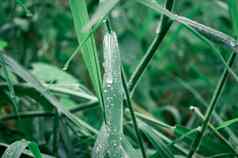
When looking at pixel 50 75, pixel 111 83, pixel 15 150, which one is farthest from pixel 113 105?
pixel 50 75

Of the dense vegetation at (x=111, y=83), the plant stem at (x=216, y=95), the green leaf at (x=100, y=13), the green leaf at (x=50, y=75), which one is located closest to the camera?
the green leaf at (x=100, y=13)

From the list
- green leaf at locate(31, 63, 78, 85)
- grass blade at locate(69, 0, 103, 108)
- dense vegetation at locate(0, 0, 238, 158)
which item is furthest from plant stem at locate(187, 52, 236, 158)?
green leaf at locate(31, 63, 78, 85)

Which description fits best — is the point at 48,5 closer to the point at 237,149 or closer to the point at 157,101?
the point at 157,101

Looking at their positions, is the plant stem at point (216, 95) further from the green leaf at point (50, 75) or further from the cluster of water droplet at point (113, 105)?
the green leaf at point (50, 75)

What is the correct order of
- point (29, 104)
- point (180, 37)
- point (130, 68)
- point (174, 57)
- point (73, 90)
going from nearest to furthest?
point (73, 90) < point (29, 104) < point (130, 68) < point (180, 37) < point (174, 57)

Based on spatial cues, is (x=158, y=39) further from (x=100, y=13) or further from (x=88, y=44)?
(x=100, y=13)

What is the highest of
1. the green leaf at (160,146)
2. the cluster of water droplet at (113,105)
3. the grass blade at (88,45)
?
the grass blade at (88,45)

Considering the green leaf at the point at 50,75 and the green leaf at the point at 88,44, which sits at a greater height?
the green leaf at the point at 88,44

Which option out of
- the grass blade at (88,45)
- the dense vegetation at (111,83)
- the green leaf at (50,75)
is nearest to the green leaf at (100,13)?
the dense vegetation at (111,83)

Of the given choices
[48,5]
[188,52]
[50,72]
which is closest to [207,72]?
[188,52]
